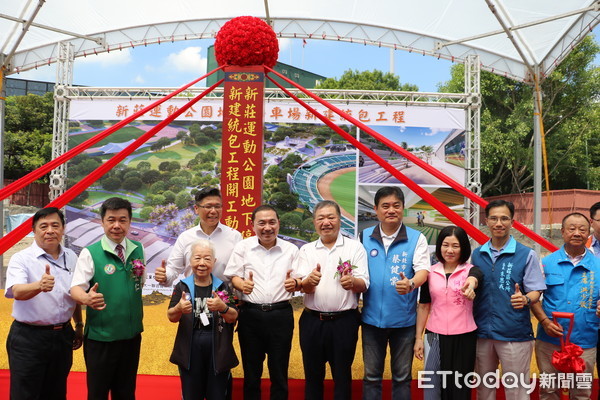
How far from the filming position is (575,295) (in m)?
2.58

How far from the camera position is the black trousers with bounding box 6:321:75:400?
2.31 meters

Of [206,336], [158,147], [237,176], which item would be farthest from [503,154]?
[206,336]

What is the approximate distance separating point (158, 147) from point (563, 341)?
567cm

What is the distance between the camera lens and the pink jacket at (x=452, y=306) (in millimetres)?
2396

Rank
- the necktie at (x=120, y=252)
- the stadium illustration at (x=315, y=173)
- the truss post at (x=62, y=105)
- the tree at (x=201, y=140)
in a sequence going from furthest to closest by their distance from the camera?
the tree at (x=201, y=140) < the stadium illustration at (x=315, y=173) < the truss post at (x=62, y=105) < the necktie at (x=120, y=252)

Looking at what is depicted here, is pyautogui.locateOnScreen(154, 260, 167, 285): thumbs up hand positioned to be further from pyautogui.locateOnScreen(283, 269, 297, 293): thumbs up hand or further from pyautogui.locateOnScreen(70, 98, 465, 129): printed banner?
pyautogui.locateOnScreen(70, 98, 465, 129): printed banner

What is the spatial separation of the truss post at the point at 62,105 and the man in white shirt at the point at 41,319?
4355 mm

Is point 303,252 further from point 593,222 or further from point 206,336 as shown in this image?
point 593,222

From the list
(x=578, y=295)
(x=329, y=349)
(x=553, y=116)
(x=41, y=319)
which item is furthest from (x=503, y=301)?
(x=553, y=116)

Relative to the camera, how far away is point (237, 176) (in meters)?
3.40

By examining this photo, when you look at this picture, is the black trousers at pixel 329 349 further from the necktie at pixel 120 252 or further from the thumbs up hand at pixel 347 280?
the necktie at pixel 120 252

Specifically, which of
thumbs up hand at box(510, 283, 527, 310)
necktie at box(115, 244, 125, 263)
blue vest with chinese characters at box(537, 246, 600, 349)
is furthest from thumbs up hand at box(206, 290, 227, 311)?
blue vest with chinese characters at box(537, 246, 600, 349)

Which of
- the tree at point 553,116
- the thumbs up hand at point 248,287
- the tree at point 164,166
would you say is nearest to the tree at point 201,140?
the tree at point 164,166

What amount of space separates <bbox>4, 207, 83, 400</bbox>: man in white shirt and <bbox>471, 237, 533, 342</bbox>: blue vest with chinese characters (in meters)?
2.16
